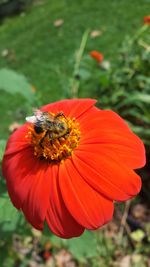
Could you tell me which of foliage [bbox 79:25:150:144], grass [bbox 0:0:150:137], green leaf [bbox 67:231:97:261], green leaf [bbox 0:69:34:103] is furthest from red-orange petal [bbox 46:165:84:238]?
grass [bbox 0:0:150:137]

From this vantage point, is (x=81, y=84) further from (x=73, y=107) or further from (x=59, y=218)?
(x=59, y=218)

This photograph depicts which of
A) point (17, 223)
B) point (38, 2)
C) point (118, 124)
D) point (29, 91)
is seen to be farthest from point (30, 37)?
point (118, 124)

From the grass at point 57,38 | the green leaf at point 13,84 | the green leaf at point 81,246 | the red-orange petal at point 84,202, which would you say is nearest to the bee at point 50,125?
the red-orange petal at point 84,202

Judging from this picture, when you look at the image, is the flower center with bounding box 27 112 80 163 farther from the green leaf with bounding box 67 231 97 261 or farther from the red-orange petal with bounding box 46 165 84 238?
the green leaf with bounding box 67 231 97 261

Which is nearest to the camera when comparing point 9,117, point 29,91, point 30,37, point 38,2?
point 29,91

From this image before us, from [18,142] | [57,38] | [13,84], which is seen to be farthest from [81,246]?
[57,38]

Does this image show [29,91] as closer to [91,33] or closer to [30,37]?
[91,33]

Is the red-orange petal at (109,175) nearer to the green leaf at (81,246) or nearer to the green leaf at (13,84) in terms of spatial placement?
the green leaf at (81,246)
